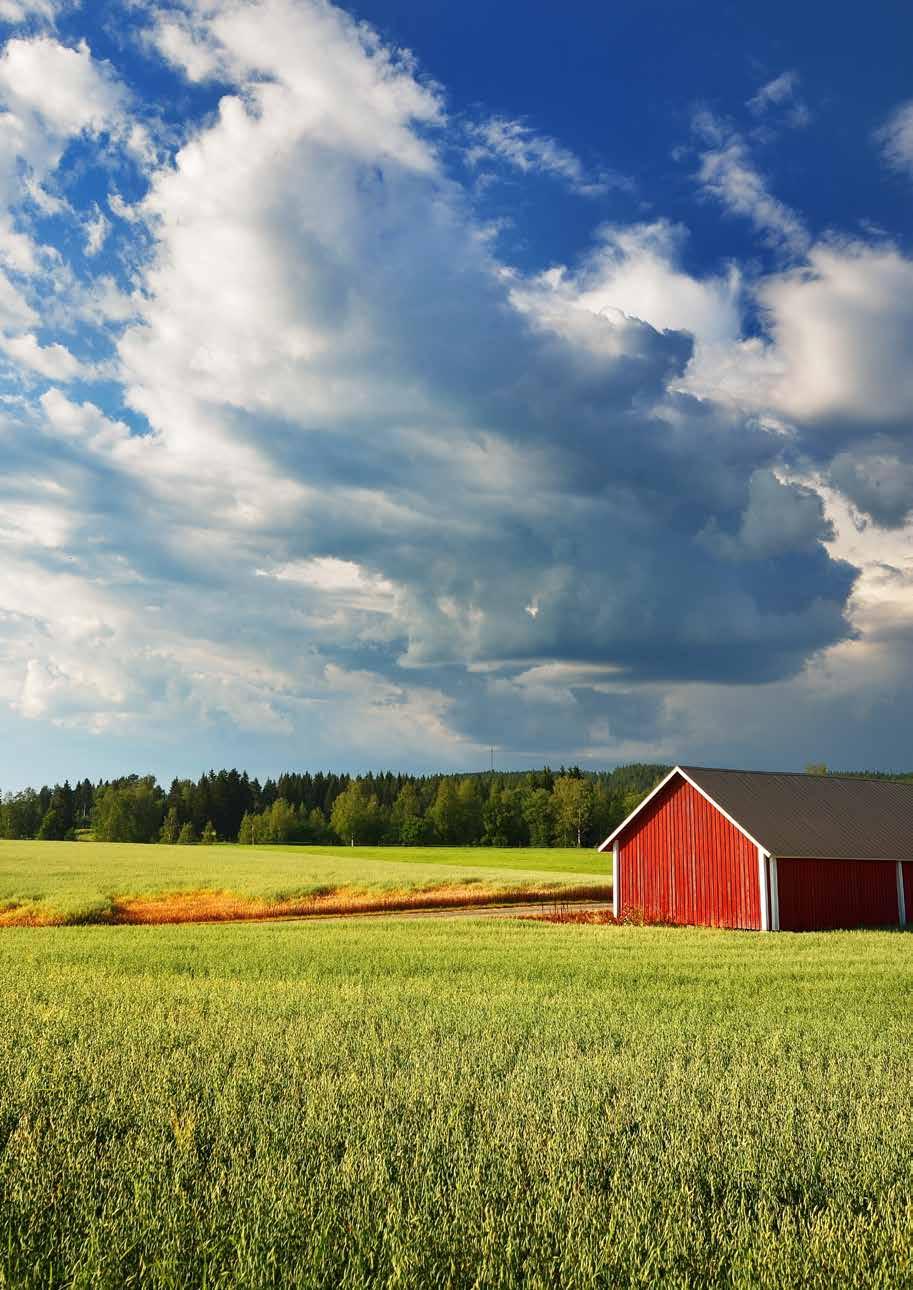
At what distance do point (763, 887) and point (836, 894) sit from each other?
14.1ft

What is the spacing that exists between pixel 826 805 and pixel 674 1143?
1552 inches

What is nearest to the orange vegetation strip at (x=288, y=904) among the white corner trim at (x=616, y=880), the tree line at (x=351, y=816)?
the white corner trim at (x=616, y=880)

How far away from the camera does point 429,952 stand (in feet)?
75.3

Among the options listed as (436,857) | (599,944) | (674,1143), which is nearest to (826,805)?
(599,944)

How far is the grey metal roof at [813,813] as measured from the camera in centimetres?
3919

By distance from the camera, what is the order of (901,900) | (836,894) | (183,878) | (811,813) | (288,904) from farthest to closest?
1. (183,878)
2. (288,904)
3. (811,813)
4. (901,900)
5. (836,894)

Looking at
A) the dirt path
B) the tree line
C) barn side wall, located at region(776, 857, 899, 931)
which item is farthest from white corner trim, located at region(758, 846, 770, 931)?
the tree line

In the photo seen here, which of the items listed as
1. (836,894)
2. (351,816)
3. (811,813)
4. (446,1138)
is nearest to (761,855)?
(836,894)

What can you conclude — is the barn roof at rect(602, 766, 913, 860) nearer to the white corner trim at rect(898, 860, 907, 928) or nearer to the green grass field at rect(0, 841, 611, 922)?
the white corner trim at rect(898, 860, 907, 928)

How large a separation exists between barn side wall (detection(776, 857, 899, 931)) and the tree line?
96190mm

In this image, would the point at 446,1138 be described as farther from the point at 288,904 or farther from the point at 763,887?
the point at 288,904

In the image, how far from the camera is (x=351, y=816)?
14238 cm

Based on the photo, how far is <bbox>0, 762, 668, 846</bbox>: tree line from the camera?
13950 cm

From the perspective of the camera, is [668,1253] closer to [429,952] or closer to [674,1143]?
[674,1143]
